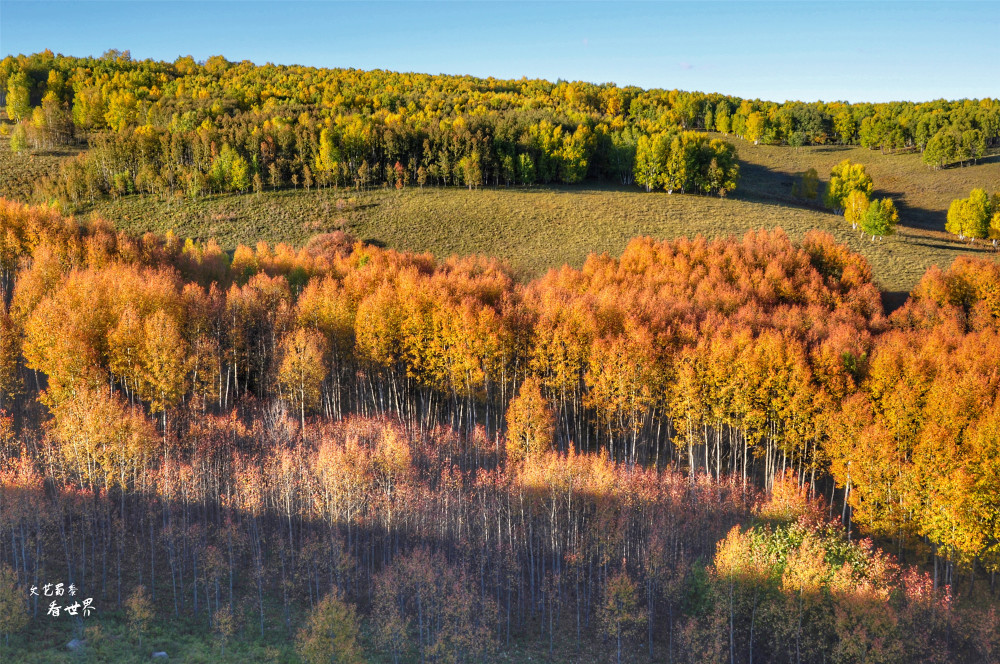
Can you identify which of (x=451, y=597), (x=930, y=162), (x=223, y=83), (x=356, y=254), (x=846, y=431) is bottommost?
(x=451, y=597)

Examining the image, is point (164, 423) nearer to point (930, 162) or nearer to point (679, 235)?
point (679, 235)

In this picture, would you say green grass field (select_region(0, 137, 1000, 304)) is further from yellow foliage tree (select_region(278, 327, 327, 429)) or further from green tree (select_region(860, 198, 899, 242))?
yellow foliage tree (select_region(278, 327, 327, 429))

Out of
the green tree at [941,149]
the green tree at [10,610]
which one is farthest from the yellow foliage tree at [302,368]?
the green tree at [941,149]

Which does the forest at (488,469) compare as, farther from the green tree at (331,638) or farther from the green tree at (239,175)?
the green tree at (239,175)

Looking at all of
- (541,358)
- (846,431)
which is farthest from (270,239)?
(846,431)

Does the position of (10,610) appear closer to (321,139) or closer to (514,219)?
(514,219)

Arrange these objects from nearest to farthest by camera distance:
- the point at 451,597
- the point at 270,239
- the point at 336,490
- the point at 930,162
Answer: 1. the point at 451,597
2. the point at 336,490
3. the point at 270,239
4. the point at 930,162
